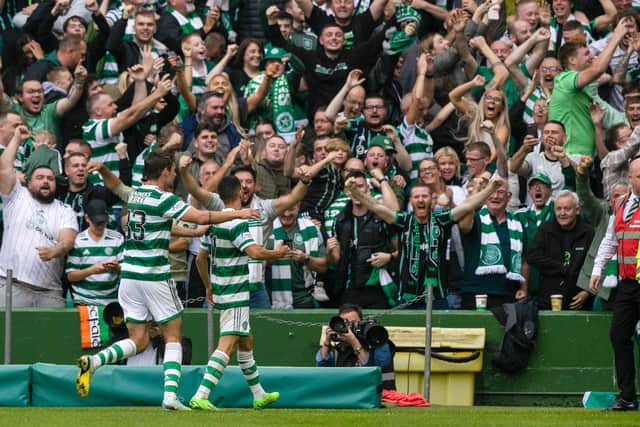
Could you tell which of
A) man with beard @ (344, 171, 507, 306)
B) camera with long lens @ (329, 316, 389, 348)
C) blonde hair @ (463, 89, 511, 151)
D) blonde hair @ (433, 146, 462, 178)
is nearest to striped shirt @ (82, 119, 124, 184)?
man with beard @ (344, 171, 507, 306)

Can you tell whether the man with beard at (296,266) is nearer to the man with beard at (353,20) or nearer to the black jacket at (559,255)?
the black jacket at (559,255)

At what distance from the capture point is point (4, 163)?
16578mm

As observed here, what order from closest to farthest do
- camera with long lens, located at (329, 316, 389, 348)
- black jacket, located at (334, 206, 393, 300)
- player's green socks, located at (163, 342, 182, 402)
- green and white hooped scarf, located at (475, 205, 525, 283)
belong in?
player's green socks, located at (163, 342, 182, 402) < camera with long lens, located at (329, 316, 389, 348) < green and white hooped scarf, located at (475, 205, 525, 283) < black jacket, located at (334, 206, 393, 300)

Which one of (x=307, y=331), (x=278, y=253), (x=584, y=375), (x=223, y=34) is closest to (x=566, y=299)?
(x=584, y=375)

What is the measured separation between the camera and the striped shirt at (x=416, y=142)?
19.0m

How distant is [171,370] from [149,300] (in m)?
0.64

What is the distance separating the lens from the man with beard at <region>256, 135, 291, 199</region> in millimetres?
18016

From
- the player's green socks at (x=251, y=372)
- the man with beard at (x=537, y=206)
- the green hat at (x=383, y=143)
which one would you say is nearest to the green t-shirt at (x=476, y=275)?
the man with beard at (x=537, y=206)

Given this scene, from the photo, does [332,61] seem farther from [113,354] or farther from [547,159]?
[113,354]

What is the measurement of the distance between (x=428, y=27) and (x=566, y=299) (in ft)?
22.1

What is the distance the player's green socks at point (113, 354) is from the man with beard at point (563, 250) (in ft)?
16.2

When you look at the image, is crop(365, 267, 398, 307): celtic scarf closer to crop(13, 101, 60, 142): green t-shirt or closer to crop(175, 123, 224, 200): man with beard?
crop(175, 123, 224, 200): man with beard

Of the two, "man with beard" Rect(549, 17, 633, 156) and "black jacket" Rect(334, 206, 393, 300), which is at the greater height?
"man with beard" Rect(549, 17, 633, 156)

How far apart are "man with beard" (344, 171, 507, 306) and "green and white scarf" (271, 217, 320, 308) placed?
0.72m
